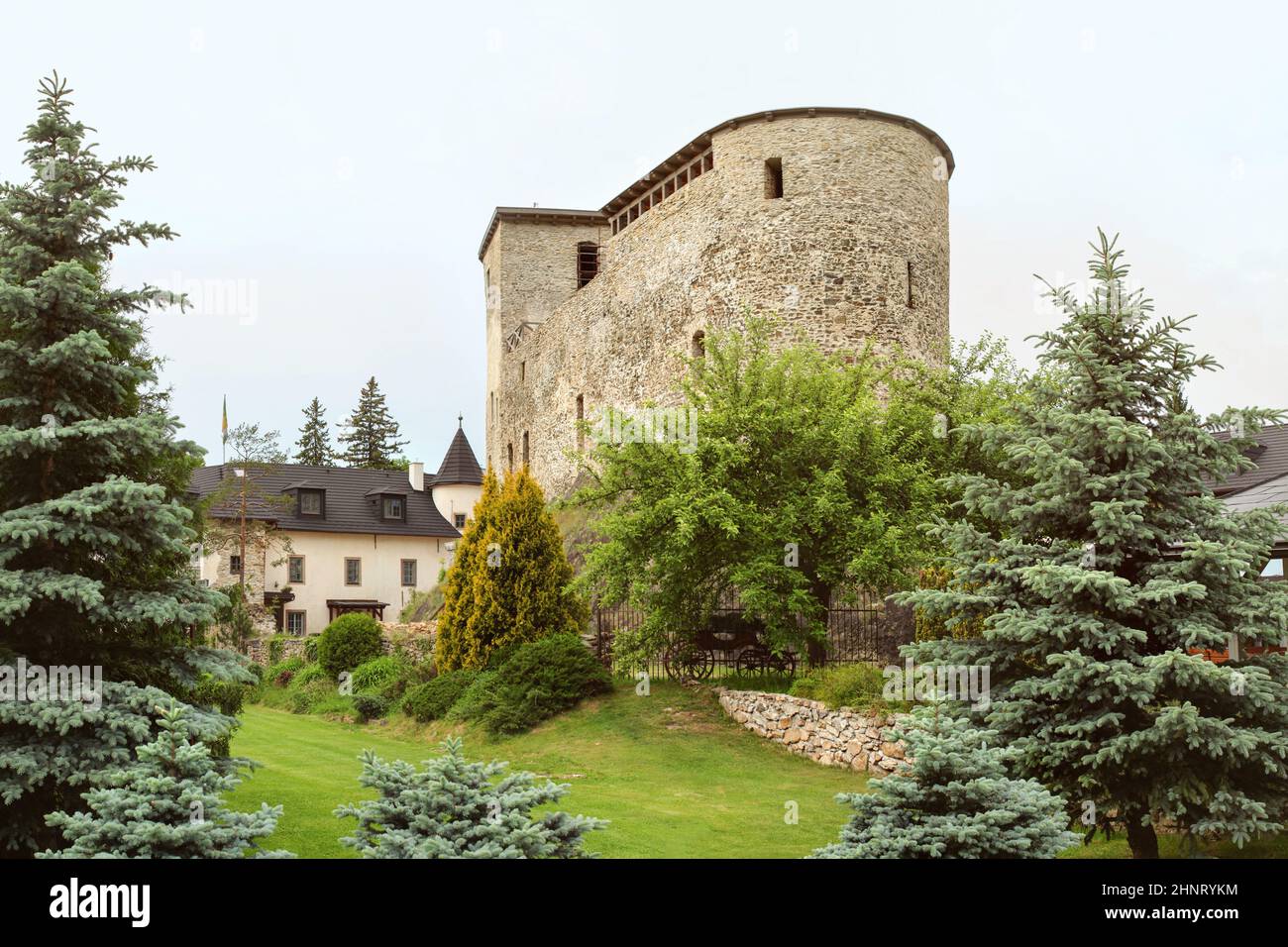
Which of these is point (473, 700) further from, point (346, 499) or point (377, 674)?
point (346, 499)

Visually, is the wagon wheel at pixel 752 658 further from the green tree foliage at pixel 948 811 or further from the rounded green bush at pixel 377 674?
the green tree foliage at pixel 948 811

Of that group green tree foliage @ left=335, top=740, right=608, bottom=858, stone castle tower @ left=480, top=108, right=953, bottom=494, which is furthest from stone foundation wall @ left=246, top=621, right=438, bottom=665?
green tree foliage @ left=335, top=740, right=608, bottom=858

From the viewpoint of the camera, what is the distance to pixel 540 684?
19234 millimetres

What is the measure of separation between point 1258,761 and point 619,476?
37.0 ft

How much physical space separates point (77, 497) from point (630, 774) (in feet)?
28.7

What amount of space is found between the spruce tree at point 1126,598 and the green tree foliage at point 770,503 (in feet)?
20.9

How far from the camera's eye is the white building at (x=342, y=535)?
41.6 metres

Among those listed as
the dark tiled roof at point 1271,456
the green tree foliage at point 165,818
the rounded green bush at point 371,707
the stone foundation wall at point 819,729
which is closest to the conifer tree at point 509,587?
the rounded green bush at point 371,707

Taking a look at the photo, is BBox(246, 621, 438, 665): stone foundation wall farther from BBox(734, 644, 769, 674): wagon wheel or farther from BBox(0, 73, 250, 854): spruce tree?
BBox(0, 73, 250, 854): spruce tree

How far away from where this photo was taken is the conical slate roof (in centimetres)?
4791

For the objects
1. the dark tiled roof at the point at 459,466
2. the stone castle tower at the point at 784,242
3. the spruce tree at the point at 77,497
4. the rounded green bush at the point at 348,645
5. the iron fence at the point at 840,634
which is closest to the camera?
the spruce tree at the point at 77,497

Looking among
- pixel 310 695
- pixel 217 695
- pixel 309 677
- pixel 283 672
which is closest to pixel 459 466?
pixel 283 672

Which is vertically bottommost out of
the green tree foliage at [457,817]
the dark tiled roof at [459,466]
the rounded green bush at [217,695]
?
the green tree foliage at [457,817]

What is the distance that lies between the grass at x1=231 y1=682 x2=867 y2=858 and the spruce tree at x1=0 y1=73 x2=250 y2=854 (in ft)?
6.10
